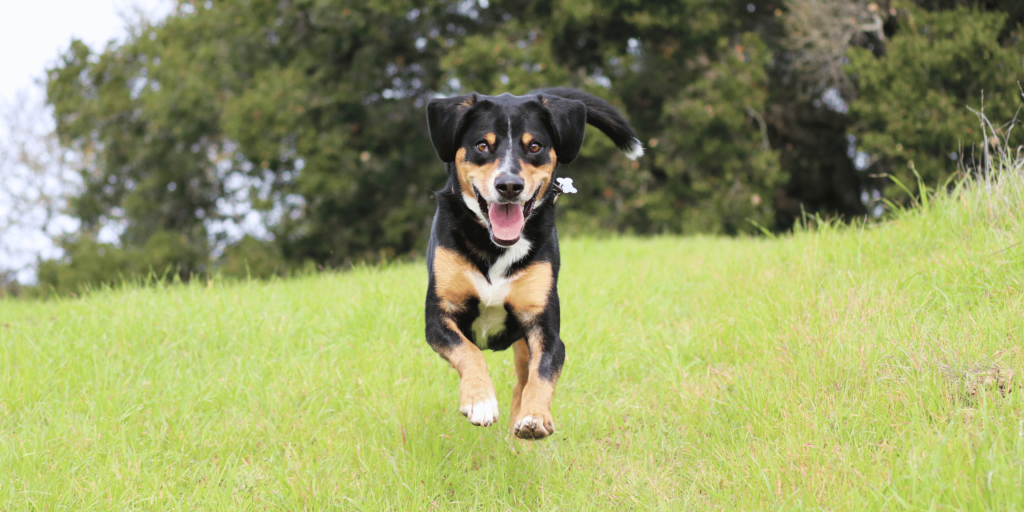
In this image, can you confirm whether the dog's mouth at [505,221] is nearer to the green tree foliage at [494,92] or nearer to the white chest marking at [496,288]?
the white chest marking at [496,288]

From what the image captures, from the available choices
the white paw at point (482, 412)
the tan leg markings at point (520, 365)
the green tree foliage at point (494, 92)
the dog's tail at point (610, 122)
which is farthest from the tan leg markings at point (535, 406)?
the green tree foliage at point (494, 92)

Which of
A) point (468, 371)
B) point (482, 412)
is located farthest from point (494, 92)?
point (482, 412)

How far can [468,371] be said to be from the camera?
318cm

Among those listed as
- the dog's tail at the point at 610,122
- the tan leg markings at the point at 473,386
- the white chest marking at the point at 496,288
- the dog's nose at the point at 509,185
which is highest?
the dog's tail at the point at 610,122

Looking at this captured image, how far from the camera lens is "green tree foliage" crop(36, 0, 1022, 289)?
43.0 ft

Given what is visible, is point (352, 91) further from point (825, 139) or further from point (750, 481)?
point (750, 481)

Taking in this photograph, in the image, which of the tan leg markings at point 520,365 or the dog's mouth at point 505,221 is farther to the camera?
the tan leg markings at point 520,365

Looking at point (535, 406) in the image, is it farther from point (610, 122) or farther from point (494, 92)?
point (494, 92)

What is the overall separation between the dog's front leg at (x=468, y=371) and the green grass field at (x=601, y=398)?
71cm

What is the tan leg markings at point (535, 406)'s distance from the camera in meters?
2.88

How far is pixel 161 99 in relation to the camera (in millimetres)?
17656

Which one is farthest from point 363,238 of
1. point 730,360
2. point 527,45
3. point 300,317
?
point 730,360

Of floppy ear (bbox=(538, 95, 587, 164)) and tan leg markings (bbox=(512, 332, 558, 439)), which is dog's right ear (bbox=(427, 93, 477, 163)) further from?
tan leg markings (bbox=(512, 332, 558, 439))

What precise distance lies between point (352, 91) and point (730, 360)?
564 inches
